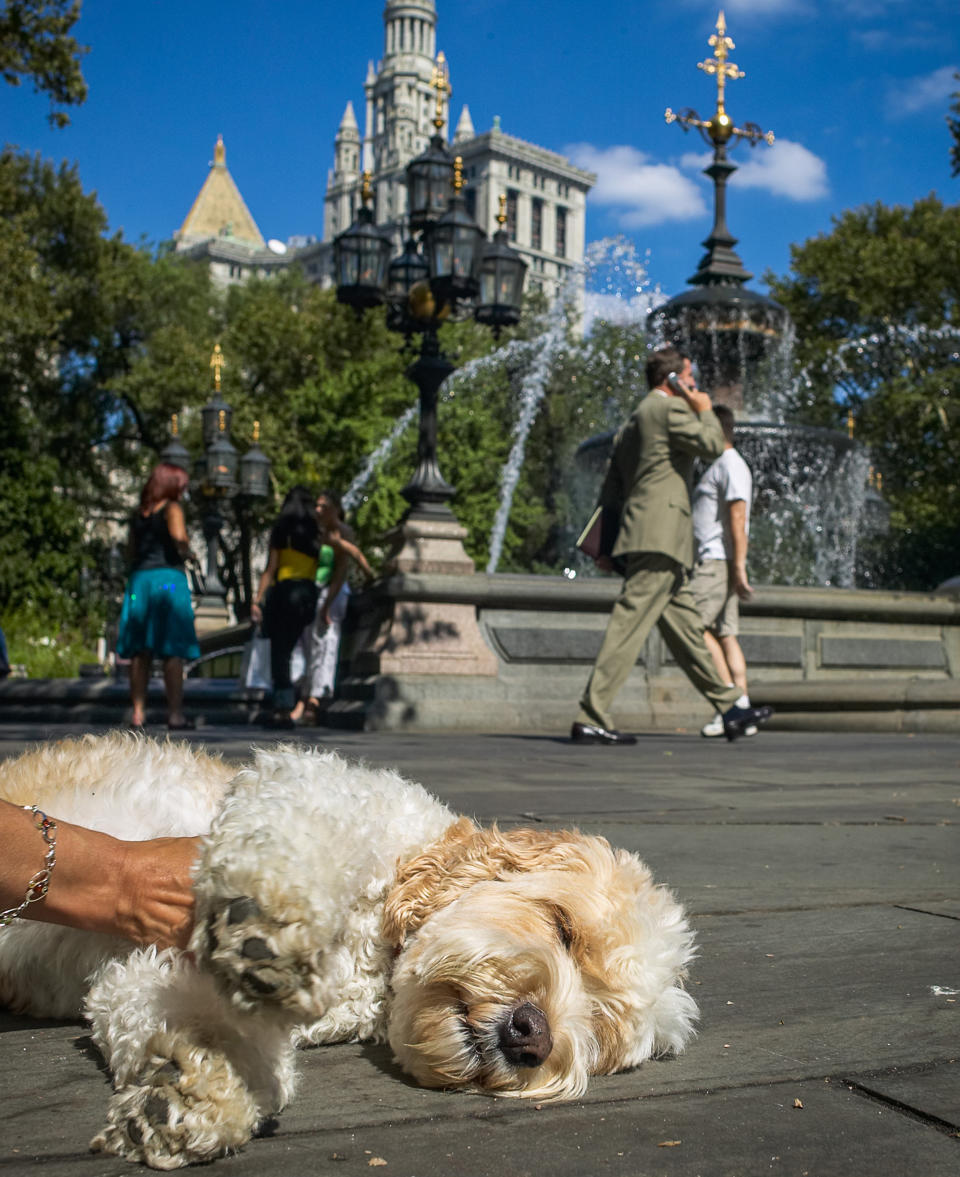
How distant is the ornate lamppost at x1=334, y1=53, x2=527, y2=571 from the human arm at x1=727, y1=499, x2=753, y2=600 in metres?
3.48

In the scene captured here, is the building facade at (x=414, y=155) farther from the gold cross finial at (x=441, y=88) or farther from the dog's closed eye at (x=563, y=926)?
the dog's closed eye at (x=563, y=926)

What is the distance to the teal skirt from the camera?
410 inches

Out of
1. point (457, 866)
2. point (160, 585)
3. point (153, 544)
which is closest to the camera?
point (457, 866)

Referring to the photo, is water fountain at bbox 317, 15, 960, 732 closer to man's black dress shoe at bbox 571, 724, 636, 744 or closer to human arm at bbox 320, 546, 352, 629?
human arm at bbox 320, 546, 352, 629

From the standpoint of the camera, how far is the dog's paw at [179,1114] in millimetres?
1690

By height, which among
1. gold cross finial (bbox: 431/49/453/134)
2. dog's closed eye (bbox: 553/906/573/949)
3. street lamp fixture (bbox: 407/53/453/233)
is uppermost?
gold cross finial (bbox: 431/49/453/134)

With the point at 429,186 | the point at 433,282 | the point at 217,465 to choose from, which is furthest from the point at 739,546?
the point at 217,465

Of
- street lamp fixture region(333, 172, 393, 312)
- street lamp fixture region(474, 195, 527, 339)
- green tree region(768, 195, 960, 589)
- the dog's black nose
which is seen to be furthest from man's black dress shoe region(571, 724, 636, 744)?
green tree region(768, 195, 960, 589)

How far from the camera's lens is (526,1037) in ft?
6.42

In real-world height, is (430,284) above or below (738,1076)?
above

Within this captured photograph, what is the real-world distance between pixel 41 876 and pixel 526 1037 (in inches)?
30.9

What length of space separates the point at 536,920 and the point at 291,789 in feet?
1.49

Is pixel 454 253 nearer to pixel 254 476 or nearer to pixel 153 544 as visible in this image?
pixel 153 544

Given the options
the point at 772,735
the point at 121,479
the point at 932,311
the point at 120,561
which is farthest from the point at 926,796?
the point at 121,479
